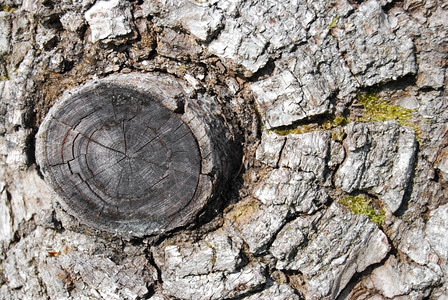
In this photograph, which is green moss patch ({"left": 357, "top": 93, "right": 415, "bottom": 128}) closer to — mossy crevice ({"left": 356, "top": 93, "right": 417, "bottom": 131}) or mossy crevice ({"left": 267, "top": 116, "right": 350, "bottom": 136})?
mossy crevice ({"left": 356, "top": 93, "right": 417, "bottom": 131})

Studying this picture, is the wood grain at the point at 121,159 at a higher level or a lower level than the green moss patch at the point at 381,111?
lower

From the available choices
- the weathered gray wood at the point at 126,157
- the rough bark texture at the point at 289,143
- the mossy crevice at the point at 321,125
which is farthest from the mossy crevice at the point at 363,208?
the weathered gray wood at the point at 126,157

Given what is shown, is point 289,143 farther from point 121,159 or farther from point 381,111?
point 121,159

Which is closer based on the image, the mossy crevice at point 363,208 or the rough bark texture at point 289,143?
the rough bark texture at point 289,143

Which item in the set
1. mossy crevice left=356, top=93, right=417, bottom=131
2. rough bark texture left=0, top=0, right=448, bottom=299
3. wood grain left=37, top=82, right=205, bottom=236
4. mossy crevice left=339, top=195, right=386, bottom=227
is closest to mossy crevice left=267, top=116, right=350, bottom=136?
rough bark texture left=0, top=0, right=448, bottom=299

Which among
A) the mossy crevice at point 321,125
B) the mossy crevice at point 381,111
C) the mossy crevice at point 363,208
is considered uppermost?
the mossy crevice at point 381,111

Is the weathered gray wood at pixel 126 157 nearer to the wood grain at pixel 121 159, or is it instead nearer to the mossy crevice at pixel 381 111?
the wood grain at pixel 121 159

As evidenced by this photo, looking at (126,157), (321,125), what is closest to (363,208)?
(321,125)

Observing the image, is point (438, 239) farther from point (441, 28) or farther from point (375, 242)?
point (441, 28)
